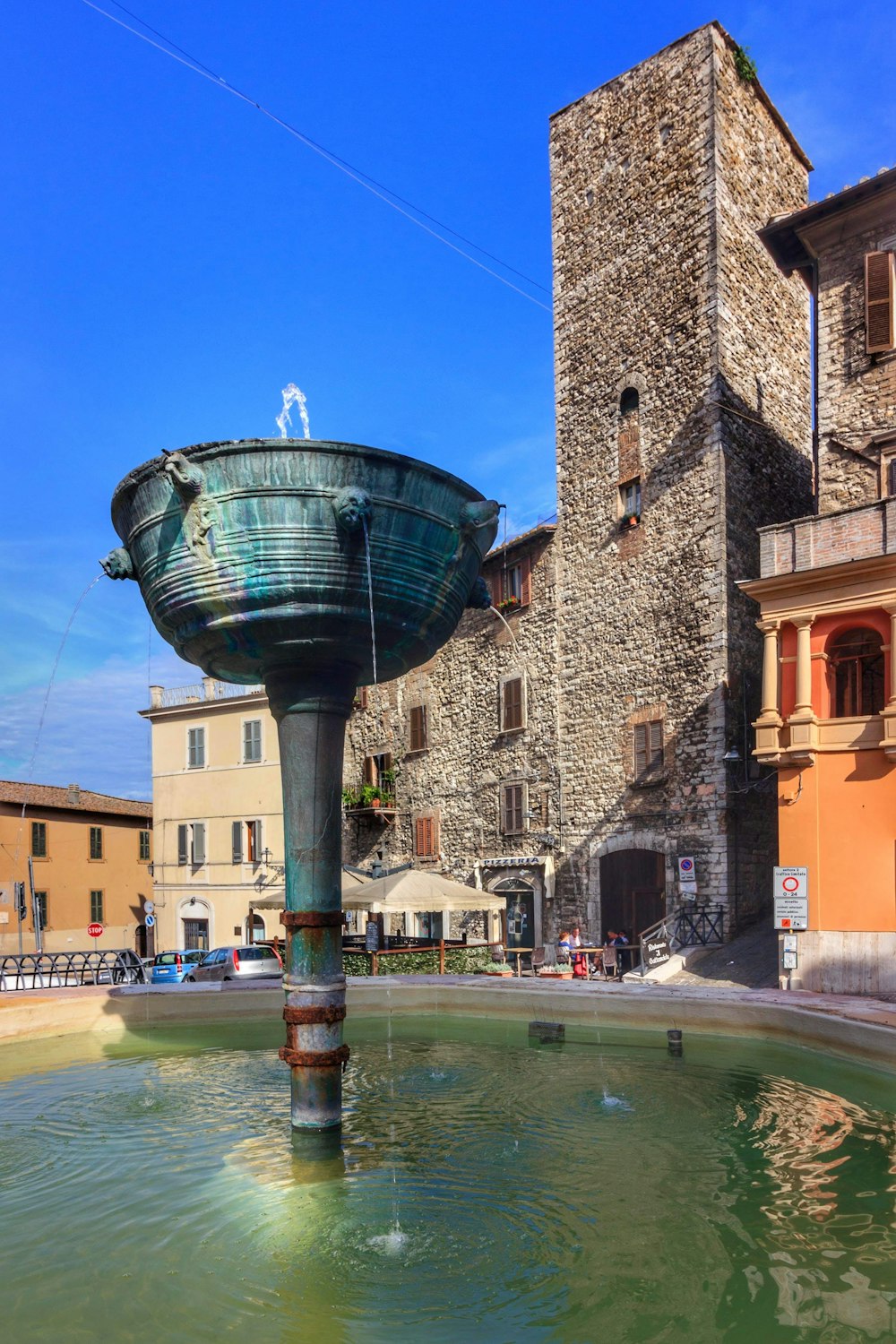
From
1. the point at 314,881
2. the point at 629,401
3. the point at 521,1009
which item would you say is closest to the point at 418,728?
the point at 629,401

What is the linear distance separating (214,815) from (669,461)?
65.4 ft

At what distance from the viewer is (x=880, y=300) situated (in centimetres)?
1936

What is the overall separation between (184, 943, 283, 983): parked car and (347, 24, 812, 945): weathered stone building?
7.40m

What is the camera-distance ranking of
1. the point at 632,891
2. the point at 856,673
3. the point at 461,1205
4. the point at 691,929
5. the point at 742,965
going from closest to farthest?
the point at 461,1205 < the point at 856,673 < the point at 742,965 < the point at 691,929 < the point at 632,891

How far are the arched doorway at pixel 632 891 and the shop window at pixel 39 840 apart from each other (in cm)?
2540

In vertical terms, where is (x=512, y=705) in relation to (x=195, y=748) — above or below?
above

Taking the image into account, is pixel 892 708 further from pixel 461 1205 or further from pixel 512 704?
pixel 512 704

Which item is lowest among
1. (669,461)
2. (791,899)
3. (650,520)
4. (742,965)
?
(742,965)

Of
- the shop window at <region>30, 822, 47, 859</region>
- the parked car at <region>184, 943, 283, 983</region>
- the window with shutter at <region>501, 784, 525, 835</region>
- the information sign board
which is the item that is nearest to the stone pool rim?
the information sign board

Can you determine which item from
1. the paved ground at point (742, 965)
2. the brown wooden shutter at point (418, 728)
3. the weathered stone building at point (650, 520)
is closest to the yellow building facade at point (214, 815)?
the brown wooden shutter at point (418, 728)

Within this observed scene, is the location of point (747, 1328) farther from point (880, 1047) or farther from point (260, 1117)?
point (880, 1047)

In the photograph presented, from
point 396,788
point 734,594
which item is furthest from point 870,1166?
point 396,788

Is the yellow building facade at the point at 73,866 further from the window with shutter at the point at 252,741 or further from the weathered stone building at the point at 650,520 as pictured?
the weathered stone building at the point at 650,520

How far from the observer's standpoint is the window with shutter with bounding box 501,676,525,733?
27438 mm
